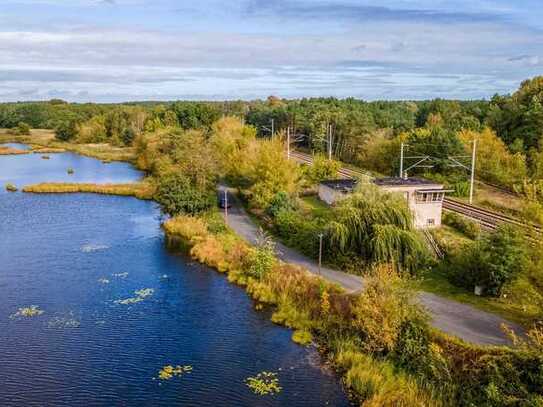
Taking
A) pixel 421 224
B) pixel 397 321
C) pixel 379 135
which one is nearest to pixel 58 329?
pixel 397 321

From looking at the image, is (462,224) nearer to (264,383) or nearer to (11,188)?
(264,383)

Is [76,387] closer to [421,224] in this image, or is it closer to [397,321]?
[397,321]

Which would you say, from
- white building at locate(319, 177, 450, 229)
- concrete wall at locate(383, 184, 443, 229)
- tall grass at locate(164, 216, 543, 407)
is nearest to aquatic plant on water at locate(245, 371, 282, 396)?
tall grass at locate(164, 216, 543, 407)

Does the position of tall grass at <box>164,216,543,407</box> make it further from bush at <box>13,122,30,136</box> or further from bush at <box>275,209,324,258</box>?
bush at <box>13,122,30,136</box>

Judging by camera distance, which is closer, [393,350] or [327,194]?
[393,350]

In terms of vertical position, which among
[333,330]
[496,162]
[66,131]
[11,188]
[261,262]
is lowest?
[333,330]

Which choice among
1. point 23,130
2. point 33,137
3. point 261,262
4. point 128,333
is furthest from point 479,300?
point 23,130

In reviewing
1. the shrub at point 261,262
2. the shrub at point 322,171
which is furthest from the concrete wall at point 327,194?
the shrub at point 261,262

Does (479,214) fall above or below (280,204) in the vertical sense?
below
